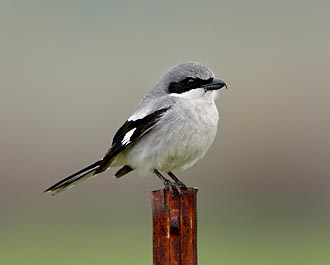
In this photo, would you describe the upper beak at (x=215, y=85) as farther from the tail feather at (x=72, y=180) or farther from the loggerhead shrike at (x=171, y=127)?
the tail feather at (x=72, y=180)

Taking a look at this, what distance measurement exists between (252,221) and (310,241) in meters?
0.68

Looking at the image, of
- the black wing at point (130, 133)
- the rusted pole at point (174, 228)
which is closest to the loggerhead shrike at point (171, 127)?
the black wing at point (130, 133)

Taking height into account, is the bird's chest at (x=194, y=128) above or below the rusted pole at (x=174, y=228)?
above

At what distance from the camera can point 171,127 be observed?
6.19 metres

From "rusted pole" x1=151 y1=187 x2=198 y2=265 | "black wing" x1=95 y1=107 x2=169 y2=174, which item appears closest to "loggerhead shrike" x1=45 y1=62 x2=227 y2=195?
"black wing" x1=95 y1=107 x2=169 y2=174

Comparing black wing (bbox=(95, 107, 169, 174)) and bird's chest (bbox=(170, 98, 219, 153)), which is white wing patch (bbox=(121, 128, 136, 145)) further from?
bird's chest (bbox=(170, 98, 219, 153))

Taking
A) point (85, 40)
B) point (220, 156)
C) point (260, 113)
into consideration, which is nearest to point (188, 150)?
point (220, 156)

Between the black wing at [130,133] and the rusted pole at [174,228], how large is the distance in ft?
4.43

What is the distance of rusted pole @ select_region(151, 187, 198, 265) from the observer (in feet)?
15.0

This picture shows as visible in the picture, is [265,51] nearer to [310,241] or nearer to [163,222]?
[310,241]

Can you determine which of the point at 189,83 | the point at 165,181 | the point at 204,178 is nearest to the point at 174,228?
the point at 165,181

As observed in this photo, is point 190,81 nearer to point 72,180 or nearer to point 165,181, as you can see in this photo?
point 165,181

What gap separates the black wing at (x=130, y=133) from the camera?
6242 millimetres

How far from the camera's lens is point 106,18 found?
27.6 m
